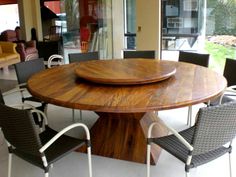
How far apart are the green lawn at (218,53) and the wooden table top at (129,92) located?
2148 mm

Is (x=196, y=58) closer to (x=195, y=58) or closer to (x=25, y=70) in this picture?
(x=195, y=58)

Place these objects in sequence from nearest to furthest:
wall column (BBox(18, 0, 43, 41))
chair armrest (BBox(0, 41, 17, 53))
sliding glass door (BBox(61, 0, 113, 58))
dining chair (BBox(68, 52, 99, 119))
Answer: dining chair (BBox(68, 52, 99, 119))
sliding glass door (BBox(61, 0, 113, 58))
chair armrest (BBox(0, 41, 17, 53))
wall column (BBox(18, 0, 43, 41))

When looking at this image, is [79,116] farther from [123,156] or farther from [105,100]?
[105,100]

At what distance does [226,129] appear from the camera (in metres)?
1.95

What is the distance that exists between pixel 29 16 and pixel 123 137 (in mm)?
5763

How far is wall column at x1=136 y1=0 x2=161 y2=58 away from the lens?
517 centimetres

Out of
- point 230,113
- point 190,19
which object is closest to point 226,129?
point 230,113

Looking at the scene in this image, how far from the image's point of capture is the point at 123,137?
9.34 feet

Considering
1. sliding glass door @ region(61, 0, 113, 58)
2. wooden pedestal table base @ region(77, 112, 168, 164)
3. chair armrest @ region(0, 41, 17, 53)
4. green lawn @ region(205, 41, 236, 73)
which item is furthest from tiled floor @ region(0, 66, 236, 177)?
chair armrest @ region(0, 41, 17, 53)

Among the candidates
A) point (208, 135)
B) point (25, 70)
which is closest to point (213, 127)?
point (208, 135)

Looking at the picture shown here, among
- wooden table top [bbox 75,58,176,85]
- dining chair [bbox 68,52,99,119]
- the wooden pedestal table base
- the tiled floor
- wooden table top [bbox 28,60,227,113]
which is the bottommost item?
the tiled floor

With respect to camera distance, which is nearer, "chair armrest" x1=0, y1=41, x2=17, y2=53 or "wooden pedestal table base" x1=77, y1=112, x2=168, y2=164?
"wooden pedestal table base" x1=77, y1=112, x2=168, y2=164

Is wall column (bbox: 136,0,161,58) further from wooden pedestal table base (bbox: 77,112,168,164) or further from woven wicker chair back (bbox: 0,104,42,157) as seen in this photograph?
woven wicker chair back (bbox: 0,104,42,157)

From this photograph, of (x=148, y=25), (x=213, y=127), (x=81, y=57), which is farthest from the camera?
(x=148, y=25)
